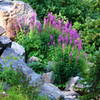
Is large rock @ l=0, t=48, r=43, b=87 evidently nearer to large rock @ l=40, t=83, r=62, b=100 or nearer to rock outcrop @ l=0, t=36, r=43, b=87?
rock outcrop @ l=0, t=36, r=43, b=87

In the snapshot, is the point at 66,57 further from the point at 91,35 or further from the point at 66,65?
the point at 91,35

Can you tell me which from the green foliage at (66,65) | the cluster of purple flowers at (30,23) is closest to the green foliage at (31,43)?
the cluster of purple flowers at (30,23)

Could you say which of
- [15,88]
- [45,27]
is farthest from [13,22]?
[15,88]

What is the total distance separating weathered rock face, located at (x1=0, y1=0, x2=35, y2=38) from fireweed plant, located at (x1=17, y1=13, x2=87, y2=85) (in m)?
0.39

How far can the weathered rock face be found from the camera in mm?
11710

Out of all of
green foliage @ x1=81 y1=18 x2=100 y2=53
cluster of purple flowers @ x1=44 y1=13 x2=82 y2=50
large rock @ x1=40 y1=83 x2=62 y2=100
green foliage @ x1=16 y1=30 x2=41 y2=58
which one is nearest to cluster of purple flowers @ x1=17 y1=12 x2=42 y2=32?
green foliage @ x1=16 y1=30 x2=41 y2=58

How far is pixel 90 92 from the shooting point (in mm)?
6426

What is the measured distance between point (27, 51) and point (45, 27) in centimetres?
95

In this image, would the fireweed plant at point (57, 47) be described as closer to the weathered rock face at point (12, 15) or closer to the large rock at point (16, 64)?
the weathered rock face at point (12, 15)

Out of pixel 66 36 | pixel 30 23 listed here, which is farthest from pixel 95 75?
pixel 30 23

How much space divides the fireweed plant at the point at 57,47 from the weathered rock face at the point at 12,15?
→ 392mm

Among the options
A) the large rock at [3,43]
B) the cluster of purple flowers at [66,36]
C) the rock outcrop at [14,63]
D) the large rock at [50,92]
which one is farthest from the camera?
the cluster of purple flowers at [66,36]

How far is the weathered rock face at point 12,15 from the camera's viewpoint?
11.7m

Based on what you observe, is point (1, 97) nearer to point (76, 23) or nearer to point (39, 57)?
point (39, 57)
